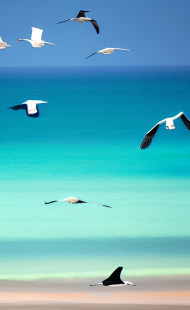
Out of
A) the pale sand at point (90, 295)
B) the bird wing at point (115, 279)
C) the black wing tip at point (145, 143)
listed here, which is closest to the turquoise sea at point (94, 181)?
the pale sand at point (90, 295)

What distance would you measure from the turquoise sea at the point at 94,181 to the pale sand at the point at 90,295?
0.32 feet

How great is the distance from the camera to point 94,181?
4.27 metres

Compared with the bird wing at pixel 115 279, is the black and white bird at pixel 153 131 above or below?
above

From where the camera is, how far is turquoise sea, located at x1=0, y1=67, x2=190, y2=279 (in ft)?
11.1

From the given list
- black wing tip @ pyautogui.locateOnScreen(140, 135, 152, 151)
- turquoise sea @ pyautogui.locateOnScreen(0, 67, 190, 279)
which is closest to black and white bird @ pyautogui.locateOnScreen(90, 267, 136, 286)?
turquoise sea @ pyautogui.locateOnScreen(0, 67, 190, 279)

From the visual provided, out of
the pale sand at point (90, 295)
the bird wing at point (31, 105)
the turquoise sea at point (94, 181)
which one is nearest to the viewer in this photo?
the pale sand at point (90, 295)

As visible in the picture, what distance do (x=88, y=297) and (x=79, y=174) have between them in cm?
150

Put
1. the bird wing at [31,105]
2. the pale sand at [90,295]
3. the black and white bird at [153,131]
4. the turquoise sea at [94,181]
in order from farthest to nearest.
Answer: the turquoise sea at [94,181]
the bird wing at [31,105]
the black and white bird at [153,131]
the pale sand at [90,295]

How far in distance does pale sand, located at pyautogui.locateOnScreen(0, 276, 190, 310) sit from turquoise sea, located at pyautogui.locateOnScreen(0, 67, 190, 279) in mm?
97

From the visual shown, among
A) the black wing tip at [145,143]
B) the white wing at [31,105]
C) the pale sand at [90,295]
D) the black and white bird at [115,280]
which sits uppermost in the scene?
the white wing at [31,105]

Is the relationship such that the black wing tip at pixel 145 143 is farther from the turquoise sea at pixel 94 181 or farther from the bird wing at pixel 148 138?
the turquoise sea at pixel 94 181

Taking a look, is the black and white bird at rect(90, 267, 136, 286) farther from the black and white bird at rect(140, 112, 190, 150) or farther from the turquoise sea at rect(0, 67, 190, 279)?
the black and white bird at rect(140, 112, 190, 150)

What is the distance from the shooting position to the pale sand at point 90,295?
2.82 meters

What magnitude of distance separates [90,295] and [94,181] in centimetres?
140
